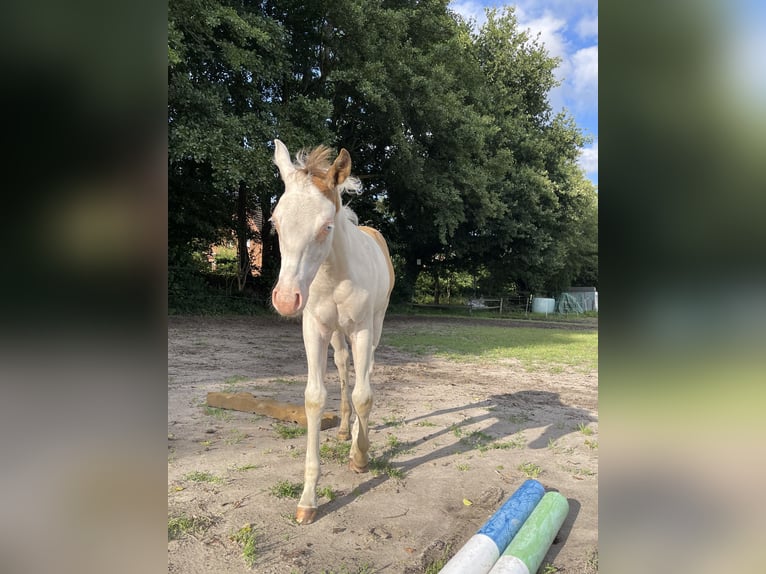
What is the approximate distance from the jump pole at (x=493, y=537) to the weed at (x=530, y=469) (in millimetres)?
712

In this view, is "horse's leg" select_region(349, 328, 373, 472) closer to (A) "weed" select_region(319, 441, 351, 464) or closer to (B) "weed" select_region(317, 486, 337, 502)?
(A) "weed" select_region(319, 441, 351, 464)

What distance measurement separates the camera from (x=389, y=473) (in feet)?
10.7

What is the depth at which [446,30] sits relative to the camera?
16.3 metres

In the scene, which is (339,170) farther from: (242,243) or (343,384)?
(242,243)

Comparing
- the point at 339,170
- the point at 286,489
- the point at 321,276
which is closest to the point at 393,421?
the point at 286,489

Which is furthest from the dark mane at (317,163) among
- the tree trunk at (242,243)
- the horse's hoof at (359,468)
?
the tree trunk at (242,243)

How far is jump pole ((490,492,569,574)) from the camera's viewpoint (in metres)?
1.91

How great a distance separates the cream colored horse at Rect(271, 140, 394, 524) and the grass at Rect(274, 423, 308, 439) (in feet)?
2.99

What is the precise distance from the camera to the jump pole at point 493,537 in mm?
1931

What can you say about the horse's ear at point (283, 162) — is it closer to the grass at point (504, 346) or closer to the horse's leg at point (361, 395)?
the horse's leg at point (361, 395)

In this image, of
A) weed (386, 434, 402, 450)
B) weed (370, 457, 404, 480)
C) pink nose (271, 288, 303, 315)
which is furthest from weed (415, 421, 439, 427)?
pink nose (271, 288, 303, 315)

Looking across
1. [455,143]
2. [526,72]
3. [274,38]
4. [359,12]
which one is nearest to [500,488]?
[274,38]
